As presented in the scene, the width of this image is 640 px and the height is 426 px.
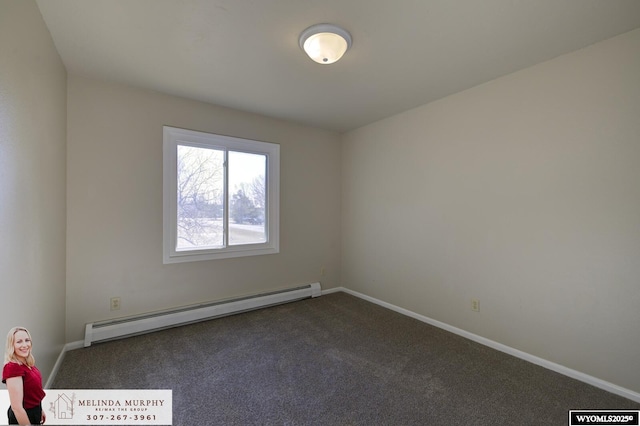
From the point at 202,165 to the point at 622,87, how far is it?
3.70 m

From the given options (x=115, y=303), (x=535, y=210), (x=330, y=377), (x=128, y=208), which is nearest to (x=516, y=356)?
(x=535, y=210)

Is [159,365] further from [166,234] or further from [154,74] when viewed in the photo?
[154,74]

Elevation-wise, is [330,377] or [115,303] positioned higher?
[115,303]

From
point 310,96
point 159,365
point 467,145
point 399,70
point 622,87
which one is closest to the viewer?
point 622,87

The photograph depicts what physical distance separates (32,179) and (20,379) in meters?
1.34

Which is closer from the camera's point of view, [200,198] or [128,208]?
[128,208]

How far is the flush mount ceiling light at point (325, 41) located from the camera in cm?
186

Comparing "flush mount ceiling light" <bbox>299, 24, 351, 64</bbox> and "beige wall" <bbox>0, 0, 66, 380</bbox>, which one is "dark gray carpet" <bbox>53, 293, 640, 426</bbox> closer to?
"beige wall" <bbox>0, 0, 66, 380</bbox>

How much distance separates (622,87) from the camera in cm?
192

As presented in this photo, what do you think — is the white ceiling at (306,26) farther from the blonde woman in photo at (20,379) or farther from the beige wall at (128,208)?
the blonde woman in photo at (20,379)

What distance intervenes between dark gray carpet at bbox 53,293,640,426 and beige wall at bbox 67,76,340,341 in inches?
17.2

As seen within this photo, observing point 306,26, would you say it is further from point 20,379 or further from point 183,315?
point 183,315

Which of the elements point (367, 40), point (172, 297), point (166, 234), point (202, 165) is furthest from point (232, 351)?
point (367, 40)

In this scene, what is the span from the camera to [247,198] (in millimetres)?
3566
